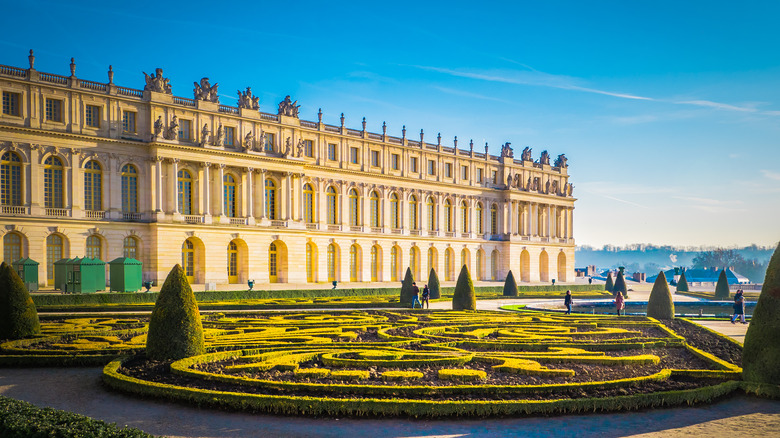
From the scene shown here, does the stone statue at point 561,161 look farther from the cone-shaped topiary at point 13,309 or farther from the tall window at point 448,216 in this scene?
the cone-shaped topiary at point 13,309

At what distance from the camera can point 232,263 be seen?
51125 millimetres

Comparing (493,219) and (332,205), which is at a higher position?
(332,205)

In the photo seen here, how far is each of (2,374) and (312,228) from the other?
43.5 meters

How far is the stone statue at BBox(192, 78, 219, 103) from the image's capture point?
4903 centimetres

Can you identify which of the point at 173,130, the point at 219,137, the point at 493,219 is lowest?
the point at 493,219

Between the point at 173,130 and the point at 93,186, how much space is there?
685 cm

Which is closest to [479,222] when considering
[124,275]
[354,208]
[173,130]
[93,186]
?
[354,208]

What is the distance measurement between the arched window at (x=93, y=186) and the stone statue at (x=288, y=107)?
16014mm

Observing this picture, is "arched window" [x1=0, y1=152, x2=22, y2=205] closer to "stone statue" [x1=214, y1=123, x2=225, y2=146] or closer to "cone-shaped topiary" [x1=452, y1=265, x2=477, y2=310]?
"stone statue" [x1=214, y1=123, x2=225, y2=146]

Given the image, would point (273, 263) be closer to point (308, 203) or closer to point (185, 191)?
point (308, 203)

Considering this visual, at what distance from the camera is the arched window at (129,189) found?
4547cm

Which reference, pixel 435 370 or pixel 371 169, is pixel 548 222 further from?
pixel 435 370

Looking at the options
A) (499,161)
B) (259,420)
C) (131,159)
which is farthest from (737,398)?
(499,161)

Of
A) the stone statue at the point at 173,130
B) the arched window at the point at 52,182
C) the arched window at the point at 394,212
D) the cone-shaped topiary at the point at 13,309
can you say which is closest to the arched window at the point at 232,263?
the stone statue at the point at 173,130
